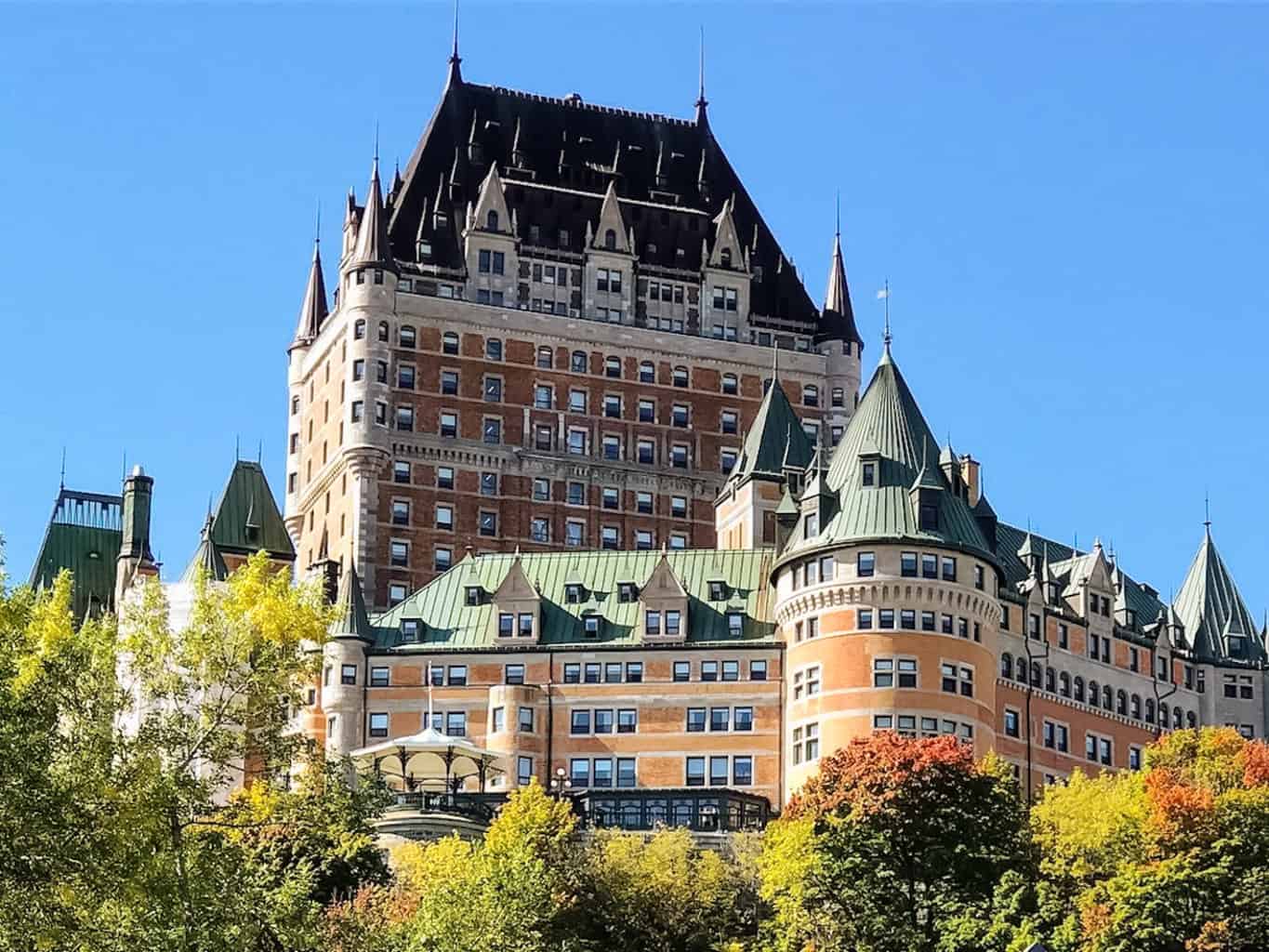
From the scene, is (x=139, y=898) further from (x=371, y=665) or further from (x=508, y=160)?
(x=508, y=160)

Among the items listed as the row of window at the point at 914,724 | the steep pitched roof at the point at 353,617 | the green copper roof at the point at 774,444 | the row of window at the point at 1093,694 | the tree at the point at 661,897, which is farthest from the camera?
the green copper roof at the point at 774,444

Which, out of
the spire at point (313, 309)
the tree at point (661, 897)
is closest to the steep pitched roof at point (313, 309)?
the spire at point (313, 309)

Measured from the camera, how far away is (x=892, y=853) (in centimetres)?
11112

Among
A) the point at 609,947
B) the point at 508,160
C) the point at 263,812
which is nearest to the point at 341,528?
the point at 508,160

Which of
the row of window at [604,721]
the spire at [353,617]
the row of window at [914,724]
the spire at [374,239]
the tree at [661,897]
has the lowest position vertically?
the tree at [661,897]

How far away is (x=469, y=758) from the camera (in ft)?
432

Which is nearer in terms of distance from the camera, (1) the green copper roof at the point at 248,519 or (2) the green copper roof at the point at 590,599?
(2) the green copper roof at the point at 590,599

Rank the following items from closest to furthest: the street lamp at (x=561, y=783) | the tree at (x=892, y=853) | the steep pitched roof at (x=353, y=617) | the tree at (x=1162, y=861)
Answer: the tree at (x=1162, y=861) → the tree at (x=892, y=853) → the street lamp at (x=561, y=783) → the steep pitched roof at (x=353, y=617)

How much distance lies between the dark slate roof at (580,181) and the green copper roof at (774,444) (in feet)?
78.6

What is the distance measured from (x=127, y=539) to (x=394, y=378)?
79.4 ft

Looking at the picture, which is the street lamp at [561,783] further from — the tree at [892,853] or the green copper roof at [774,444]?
the green copper roof at [774,444]

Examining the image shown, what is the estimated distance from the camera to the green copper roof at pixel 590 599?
141 metres

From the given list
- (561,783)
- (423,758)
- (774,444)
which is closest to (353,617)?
(423,758)

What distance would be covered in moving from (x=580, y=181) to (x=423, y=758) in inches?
2418
